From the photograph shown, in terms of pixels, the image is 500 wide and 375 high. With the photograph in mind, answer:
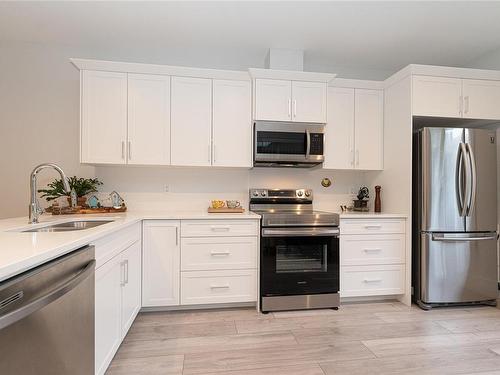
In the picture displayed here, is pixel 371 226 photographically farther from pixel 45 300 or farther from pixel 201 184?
pixel 45 300

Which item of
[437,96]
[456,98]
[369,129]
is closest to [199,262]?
[369,129]

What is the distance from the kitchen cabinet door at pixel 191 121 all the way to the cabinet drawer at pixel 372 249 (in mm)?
1618

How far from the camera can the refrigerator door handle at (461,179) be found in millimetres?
2600

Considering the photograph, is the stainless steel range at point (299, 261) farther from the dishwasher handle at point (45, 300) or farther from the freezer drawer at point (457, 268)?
the dishwasher handle at point (45, 300)

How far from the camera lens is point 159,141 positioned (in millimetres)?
2771

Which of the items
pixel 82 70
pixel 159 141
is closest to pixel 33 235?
pixel 159 141

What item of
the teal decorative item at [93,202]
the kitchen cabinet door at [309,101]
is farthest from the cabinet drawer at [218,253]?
the kitchen cabinet door at [309,101]

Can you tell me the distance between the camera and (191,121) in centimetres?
282

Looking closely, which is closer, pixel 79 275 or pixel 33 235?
pixel 79 275

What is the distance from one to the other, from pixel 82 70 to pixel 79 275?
2.28 metres

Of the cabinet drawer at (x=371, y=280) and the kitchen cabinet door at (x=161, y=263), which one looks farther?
the cabinet drawer at (x=371, y=280)

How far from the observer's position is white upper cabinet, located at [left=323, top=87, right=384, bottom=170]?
3.04 metres

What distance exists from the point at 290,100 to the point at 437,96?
1.43 meters

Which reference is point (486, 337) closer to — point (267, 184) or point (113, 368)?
point (267, 184)
